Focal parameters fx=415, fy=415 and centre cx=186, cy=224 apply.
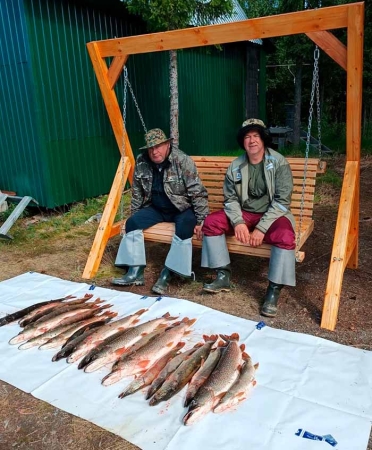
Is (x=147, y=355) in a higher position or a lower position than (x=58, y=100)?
lower

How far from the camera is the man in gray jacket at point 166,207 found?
4.17 m

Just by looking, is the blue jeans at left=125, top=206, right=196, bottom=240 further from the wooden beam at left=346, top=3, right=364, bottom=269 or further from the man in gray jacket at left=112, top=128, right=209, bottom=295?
the wooden beam at left=346, top=3, right=364, bottom=269

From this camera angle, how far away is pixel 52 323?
3479 millimetres

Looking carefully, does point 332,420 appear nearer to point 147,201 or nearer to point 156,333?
point 156,333

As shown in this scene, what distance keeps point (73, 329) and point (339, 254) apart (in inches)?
90.7

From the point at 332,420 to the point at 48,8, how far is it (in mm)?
6801

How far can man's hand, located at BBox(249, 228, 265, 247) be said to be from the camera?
12.1 ft

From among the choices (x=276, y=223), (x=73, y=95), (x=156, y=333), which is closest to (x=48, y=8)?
(x=73, y=95)

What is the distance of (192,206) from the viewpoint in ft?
14.4

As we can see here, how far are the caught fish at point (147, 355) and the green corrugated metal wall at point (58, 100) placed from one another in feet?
14.6

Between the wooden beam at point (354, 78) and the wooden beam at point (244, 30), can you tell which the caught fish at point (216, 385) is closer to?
the wooden beam at point (354, 78)

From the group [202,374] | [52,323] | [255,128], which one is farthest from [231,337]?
[255,128]

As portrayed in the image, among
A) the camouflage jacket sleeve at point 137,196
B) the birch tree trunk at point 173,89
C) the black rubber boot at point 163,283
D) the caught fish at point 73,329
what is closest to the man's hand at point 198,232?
the black rubber boot at point 163,283

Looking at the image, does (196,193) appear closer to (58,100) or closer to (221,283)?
(221,283)
